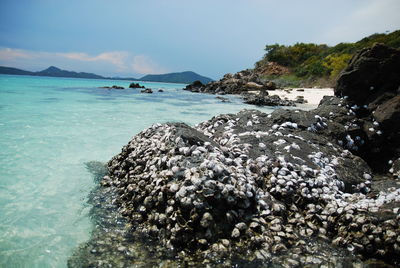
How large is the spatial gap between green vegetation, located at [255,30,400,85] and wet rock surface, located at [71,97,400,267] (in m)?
44.6

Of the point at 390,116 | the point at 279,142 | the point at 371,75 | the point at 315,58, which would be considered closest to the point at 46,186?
the point at 279,142

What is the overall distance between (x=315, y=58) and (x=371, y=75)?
204ft

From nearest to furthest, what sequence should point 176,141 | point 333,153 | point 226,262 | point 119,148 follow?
1. point 226,262
2. point 176,141
3. point 333,153
4. point 119,148

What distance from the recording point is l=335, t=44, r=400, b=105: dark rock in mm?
8945

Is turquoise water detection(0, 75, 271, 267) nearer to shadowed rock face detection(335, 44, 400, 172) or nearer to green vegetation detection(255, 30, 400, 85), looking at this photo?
shadowed rock face detection(335, 44, 400, 172)

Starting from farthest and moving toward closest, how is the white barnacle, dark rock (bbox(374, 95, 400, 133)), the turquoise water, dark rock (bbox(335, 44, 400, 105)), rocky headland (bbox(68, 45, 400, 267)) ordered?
dark rock (bbox(335, 44, 400, 105)) → dark rock (bbox(374, 95, 400, 133)) → the white barnacle → the turquoise water → rocky headland (bbox(68, 45, 400, 267))

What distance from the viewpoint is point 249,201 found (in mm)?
4832

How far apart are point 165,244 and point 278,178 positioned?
2.72 metres

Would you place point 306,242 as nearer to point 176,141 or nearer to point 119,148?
point 176,141

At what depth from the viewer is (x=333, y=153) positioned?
7137 millimetres

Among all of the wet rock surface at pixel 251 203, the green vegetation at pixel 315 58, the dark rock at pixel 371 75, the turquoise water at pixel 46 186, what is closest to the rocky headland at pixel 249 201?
the wet rock surface at pixel 251 203

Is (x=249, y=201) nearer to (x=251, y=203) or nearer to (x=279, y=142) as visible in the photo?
(x=251, y=203)

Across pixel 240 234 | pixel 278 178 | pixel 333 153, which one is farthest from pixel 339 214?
pixel 333 153

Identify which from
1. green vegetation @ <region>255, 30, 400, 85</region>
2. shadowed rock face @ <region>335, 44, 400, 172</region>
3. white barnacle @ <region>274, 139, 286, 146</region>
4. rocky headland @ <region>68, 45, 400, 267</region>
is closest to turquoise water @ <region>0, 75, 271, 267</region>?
rocky headland @ <region>68, 45, 400, 267</region>
